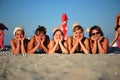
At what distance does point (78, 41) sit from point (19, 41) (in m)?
1.99

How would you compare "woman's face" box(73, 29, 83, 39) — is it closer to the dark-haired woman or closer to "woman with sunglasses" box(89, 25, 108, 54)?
"woman with sunglasses" box(89, 25, 108, 54)

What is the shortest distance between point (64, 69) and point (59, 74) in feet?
1.42

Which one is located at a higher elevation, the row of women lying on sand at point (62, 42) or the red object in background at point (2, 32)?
the red object in background at point (2, 32)

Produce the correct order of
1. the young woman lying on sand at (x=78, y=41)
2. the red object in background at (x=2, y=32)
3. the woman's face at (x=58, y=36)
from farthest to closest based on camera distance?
1. the red object in background at (x=2, y=32)
2. the woman's face at (x=58, y=36)
3. the young woman lying on sand at (x=78, y=41)

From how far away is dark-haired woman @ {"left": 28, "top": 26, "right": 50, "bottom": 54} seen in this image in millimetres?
7168

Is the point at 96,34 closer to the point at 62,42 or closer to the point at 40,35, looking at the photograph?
the point at 62,42

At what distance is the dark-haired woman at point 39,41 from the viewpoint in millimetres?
7168

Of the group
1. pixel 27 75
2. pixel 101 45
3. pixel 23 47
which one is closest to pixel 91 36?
pixel 101 45

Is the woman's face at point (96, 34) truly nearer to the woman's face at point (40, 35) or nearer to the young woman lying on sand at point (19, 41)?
the woman's face at point (40, 35)

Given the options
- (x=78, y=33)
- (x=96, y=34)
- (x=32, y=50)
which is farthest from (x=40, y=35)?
(x=96, y=34)

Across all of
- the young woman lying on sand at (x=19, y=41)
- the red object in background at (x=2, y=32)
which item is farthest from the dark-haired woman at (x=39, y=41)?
the red object in background at (x=2, y=32)

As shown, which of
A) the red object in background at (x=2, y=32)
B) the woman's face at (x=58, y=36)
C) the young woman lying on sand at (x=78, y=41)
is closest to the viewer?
the young woman lying on sand at (x=78, y=41)

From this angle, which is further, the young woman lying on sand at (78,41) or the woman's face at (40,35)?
the woman's face at (40,35)

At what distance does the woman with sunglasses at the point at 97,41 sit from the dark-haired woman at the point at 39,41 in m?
1.56
